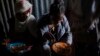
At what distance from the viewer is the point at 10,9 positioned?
1.31 metres

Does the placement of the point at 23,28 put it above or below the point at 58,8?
below

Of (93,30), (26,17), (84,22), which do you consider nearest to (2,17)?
(26,17)

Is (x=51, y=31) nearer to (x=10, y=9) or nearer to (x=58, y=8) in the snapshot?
(x=58, y=8)

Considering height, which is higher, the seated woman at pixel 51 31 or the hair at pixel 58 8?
the hair at pixel 58 8

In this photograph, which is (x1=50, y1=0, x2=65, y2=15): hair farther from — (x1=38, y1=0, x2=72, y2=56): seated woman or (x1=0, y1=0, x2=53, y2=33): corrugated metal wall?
(x1=0, y1=0, x2=53, y2=33): corrugated metal wall

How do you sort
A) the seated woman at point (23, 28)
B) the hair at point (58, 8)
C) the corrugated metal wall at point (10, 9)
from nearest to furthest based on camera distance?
the hair at point (58, 8)
the seated woman at point (23, 28)
the corrugated metal wall at point (10, 9)

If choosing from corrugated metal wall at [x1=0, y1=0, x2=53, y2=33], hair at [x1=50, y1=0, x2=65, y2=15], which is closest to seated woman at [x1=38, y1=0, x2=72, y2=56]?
hair at [x1=50, y1=0, x2=65, y2=15]

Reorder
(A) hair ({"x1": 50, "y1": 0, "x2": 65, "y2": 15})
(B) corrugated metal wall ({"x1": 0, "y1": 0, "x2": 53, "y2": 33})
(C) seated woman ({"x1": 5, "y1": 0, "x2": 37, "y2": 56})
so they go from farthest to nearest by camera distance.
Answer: (B) corrugated metal wall ({"x1": 0, "y1": 0, "x2": 53, "y2": 33}) → (C) seated woman ({"x1": 5, "y1": 0, "x2": 37, "y2": 56}) → (A) hair ({"x1": 50, "y1": 0, "x2": 65, "y2": 15})


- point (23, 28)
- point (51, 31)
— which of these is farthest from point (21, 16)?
point (51, 31)

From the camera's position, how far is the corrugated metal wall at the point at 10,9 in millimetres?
1271

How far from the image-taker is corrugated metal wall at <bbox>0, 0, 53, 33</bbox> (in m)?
1.27

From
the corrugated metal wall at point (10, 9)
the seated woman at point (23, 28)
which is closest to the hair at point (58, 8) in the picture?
the seated woman at point (23, 28)

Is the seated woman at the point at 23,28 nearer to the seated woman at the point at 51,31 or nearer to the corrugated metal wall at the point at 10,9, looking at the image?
the seated woman at the point at 51,31

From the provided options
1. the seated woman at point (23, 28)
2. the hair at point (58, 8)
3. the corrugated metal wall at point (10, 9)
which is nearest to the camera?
the hair at point (58, 8)
